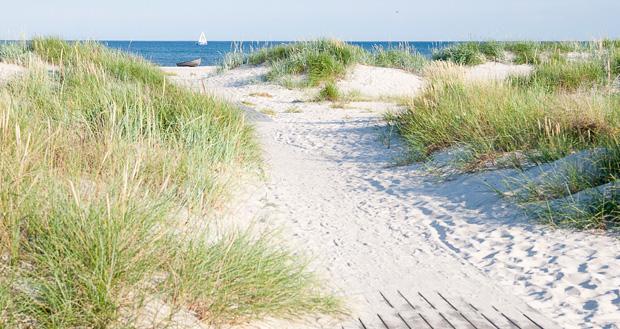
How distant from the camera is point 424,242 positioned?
608 cm

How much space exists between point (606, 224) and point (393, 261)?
75.2 inches

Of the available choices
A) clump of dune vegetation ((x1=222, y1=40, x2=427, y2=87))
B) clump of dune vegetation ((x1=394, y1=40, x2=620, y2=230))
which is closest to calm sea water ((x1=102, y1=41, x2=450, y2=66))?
clump of dune vegetation ((x1=222, y1=40, x2=427, y2=87))

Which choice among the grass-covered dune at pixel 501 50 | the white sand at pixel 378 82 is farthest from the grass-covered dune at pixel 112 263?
the grass-covered dune at pixel 501 50

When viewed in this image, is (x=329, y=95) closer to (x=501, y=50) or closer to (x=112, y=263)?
(x=501, y=50)

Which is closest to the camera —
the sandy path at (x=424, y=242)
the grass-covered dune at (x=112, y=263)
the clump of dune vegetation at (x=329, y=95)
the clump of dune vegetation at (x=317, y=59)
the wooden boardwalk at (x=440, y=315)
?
the grass-covered dune at (x=112, y=263)

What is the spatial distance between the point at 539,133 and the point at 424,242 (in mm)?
2913

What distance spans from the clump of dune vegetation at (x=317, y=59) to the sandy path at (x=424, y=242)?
32.5 ft

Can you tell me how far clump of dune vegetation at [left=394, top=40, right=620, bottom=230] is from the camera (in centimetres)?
612

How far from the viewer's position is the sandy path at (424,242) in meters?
4.57

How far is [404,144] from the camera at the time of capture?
1017 cm

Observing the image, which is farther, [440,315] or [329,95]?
[329,95]

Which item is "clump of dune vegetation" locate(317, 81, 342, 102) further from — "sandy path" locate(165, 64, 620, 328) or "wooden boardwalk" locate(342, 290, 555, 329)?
"wooden boardwalk" locate(342, 290, 555, 329)

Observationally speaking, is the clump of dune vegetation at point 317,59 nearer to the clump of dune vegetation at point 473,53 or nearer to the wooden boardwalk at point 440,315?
the clump of dune vegetation at point 473,53

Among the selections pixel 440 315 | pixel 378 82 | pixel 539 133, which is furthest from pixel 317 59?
pixel 440 315
